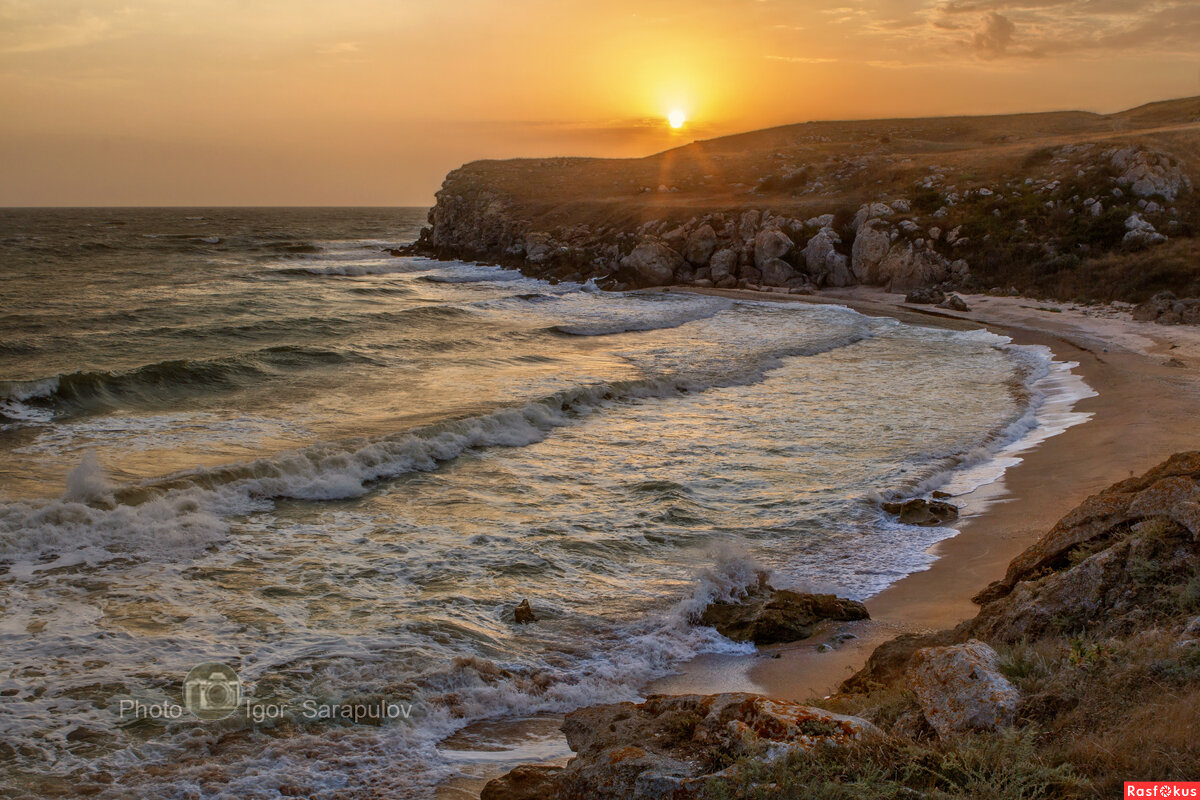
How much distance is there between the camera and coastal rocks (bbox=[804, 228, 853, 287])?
130 ft

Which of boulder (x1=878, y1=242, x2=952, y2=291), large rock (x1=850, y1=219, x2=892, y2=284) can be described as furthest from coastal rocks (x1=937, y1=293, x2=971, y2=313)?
large rock (x1=850, y1=219, x2=892, y2=284)

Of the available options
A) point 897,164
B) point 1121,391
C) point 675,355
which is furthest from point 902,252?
point 1121,391

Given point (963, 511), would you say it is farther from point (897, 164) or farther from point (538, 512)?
point (897, 164)

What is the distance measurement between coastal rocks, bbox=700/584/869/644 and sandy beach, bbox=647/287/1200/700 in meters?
0.17

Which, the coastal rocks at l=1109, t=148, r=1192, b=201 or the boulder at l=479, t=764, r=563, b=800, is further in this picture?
the coastal rocks at l=1109, t=148, r=1192, b=201

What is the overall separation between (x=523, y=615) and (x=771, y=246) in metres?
36.1

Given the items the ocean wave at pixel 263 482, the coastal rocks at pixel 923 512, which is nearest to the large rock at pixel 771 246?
the ocean wave at pixel 263 482

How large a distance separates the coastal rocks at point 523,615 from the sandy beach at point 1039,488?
1.75m

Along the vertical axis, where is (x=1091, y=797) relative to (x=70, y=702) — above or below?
above

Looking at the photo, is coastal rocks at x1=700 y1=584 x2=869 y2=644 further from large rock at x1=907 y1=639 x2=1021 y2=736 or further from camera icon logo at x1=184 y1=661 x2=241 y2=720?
camera icon logo at x1=184 y1=661 x2=241 y2=720

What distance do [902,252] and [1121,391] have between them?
2196 cm

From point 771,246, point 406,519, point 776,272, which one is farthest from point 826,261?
point 406,519

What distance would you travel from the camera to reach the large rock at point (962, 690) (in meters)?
4.46

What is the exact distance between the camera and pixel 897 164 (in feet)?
157
